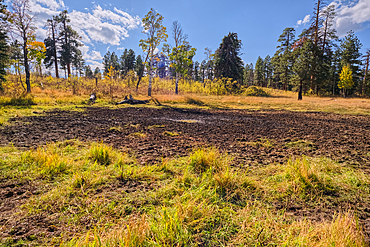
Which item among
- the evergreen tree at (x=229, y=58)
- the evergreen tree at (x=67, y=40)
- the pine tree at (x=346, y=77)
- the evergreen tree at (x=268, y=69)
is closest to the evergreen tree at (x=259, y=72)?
the evergreen tree at (x=268, y=69)

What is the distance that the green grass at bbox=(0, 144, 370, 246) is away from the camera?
158cm

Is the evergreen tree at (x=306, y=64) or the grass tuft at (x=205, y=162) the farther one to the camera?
the evergreen tree at (x=306, y=64)

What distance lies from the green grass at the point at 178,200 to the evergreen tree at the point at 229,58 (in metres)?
35.1

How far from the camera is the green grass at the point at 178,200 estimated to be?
1.58 metres

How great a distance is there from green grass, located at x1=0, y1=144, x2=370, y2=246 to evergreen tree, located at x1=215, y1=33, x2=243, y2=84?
115 feet

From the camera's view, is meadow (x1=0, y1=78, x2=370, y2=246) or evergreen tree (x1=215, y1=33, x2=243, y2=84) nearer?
meadow (x1=0, y1=78, x2=370, y2=246)

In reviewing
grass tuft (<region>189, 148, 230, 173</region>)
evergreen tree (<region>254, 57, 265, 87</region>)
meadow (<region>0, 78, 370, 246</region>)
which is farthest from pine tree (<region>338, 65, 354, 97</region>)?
grass tuft (<region>189, 148, 230, 173</region>)

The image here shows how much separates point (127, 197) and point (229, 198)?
134cm

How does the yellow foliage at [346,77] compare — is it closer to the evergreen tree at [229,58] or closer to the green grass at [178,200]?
the evergreen tree at [229,58]

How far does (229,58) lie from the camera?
35.6 meters

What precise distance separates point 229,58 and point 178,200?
37628mm

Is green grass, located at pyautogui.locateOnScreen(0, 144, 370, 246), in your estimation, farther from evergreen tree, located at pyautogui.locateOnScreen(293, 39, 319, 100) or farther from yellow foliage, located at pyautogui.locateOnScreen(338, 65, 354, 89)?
yellow foliage, located at pyautogui.locateOnScreen(338, 65, 354, 89)

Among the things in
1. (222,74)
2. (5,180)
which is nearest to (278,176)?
(5,180)

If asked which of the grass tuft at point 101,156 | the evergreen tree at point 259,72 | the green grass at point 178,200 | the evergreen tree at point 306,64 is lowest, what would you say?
the green grass at point 178,200
